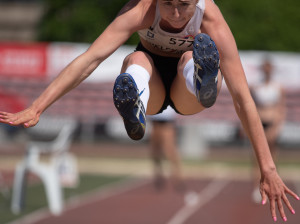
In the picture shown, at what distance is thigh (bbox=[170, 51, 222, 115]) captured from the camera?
17.0 feet

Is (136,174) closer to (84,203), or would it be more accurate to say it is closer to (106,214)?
(84,203)

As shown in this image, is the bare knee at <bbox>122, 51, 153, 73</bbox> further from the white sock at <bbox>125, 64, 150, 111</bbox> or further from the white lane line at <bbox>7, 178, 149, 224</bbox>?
the white lane line at <bbox>7, 178, 149, 224</bbox>

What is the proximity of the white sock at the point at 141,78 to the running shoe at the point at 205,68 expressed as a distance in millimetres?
377

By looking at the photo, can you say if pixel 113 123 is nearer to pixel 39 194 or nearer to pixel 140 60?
pixel 39 194

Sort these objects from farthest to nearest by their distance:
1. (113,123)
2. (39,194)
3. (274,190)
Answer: (113,123) → (39,194) → (274,190)

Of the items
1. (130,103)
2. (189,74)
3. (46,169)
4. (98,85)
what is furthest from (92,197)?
(98,85)

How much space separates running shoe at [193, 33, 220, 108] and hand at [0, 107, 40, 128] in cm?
114

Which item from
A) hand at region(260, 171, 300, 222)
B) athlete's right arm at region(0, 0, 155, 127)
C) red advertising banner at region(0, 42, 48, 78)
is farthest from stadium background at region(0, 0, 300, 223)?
hand at region(260, 171, 300, 222)

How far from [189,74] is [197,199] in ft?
20.3

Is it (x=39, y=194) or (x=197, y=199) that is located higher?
(x=197, y=199)

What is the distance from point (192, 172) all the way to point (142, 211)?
6434mm

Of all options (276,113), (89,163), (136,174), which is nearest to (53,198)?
(276,113)

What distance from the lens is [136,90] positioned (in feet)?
15.5

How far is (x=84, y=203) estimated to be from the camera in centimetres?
1026
